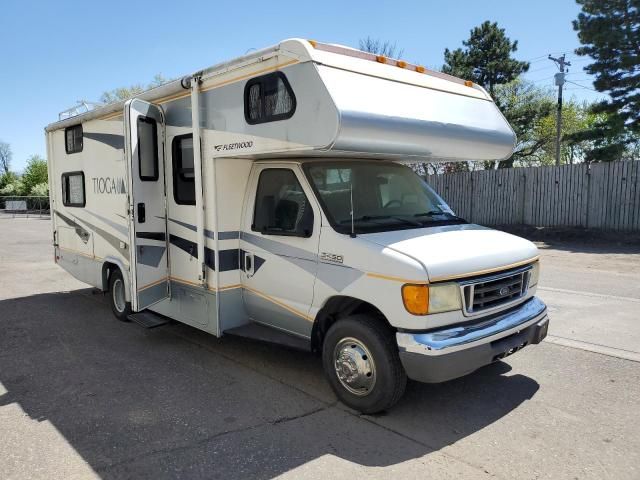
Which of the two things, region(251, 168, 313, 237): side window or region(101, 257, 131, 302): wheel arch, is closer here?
region(251, 168, 313, 237): side window

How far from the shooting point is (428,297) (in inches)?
146

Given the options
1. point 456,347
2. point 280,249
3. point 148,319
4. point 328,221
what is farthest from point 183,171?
point 456,347

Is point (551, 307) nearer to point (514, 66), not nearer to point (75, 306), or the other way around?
point (75, 306)

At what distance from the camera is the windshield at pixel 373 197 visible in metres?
4.52

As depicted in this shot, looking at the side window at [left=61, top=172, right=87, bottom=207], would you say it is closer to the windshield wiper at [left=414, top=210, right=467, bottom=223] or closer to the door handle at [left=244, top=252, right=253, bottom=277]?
the door handle at [left=244, top=252, right=253, bottom=277]

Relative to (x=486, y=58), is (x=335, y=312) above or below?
below

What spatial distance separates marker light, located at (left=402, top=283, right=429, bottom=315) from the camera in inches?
146

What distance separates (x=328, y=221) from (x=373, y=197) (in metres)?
0.64

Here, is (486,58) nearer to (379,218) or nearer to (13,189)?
(379,218)

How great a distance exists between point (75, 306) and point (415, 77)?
6.41m

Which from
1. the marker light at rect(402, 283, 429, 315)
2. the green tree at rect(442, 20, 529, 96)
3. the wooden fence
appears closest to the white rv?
the marker light at rect(402, 283, 429, 315)

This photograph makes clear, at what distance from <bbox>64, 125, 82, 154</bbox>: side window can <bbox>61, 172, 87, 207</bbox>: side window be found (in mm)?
359

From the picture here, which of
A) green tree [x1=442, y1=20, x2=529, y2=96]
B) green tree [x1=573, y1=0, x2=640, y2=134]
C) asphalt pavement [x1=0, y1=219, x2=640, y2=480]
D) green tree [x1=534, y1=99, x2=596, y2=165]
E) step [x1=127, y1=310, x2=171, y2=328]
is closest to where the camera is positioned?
asphalt pavement [x1=0, y1=219, x2=640, y2=480]

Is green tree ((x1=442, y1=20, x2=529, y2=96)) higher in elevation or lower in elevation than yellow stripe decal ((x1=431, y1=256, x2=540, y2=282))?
higher
